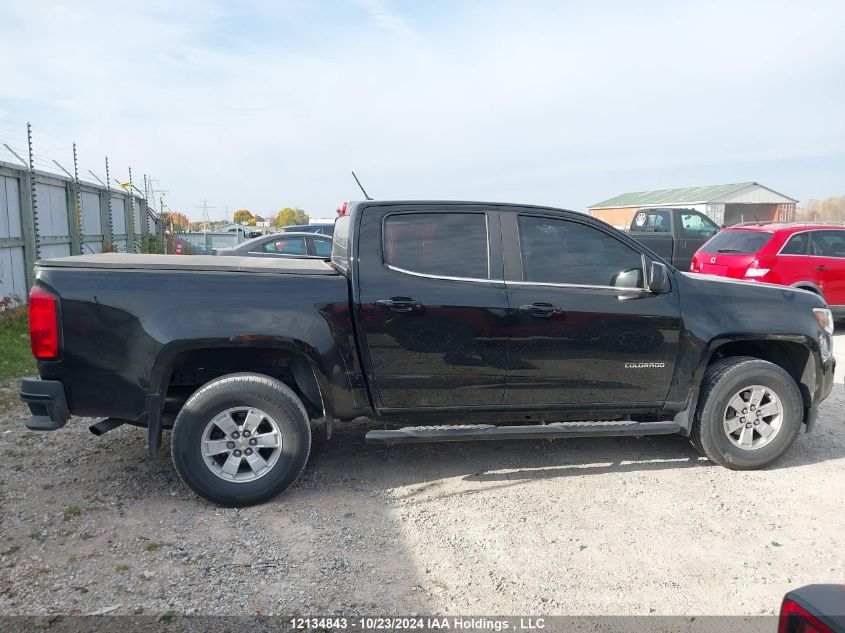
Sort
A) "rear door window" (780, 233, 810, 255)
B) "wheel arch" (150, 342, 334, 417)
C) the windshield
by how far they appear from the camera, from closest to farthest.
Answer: "wheel arch" (150, 342, 334, 417) < "rear door window" (780, 233, 810, 255) < the windshield

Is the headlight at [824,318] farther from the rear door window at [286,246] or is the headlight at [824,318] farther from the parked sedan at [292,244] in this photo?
the rear door window at [286,246]

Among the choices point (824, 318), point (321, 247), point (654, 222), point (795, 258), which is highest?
point (654, 222)

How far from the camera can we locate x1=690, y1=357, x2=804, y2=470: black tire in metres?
4.55

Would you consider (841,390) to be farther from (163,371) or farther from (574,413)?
(163,371)

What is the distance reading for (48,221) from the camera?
36.3 ft

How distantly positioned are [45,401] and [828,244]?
1059cm

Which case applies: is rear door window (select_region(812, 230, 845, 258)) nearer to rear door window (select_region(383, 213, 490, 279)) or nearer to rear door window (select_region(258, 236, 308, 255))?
rear door window (select_region(383, 213, 490, 279))

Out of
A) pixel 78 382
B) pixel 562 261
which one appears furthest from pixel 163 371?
pixel 562 261

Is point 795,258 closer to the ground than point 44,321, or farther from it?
farther from it

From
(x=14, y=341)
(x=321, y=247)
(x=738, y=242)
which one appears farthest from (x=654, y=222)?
(x=14, y=341)

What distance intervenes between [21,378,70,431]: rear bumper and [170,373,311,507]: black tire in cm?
67

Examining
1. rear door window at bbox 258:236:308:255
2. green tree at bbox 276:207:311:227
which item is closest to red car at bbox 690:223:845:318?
rear door window at bbox 258:236:308:255

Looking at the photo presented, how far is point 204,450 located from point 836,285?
9.69m

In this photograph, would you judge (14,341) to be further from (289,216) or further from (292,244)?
(289,216)
